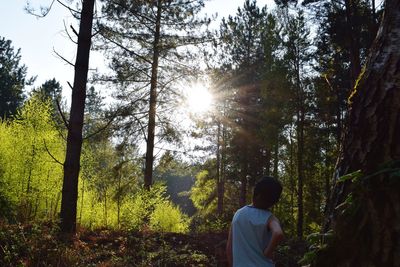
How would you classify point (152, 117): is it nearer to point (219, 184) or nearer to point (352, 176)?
point (219, 184)

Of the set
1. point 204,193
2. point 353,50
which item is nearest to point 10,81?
point 204,193

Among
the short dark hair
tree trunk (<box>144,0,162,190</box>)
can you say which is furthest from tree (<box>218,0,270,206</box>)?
the short dark hair

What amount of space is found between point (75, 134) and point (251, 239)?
19.8ft

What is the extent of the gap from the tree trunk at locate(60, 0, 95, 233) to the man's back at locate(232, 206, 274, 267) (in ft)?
18.9

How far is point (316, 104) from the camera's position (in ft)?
75.3

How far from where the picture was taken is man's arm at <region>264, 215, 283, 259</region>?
3.15 meters

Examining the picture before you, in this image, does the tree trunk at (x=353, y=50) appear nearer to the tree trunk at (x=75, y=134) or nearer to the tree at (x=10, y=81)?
the tree trunk at (x=75, y=134)

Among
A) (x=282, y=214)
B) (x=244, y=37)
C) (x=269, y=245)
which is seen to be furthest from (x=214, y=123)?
(x=269, y=245)

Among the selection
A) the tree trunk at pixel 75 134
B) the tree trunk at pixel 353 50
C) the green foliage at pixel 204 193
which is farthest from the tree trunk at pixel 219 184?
the tree trunk at pixel 75 134

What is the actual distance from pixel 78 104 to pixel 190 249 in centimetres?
400

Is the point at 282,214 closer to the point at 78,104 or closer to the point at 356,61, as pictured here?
the point at 356,61

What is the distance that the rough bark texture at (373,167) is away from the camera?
1.56 meters

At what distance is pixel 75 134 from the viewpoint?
838 cm

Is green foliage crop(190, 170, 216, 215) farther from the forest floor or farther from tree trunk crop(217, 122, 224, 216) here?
the forest floor
